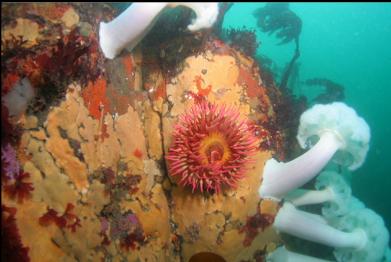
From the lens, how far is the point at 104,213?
4.17 metres

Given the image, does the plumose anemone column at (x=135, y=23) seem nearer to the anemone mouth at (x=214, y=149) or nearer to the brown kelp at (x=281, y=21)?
the anemone mouth at (x=214, y=149)

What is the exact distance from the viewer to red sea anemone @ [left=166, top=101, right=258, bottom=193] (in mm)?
3982

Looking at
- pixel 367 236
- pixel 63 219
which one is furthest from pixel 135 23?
pixel 367 236

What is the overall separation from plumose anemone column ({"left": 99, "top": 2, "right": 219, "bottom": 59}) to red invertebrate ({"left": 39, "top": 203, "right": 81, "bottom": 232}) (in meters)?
2.07

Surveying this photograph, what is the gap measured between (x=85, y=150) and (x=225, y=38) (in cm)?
335

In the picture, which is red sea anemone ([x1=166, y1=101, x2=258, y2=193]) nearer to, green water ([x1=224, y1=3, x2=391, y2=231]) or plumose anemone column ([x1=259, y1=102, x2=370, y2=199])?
plumose anemone column ([x1=259, y1=102, x2=370, y2=199])

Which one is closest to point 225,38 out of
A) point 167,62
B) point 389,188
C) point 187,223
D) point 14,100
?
point 167,62

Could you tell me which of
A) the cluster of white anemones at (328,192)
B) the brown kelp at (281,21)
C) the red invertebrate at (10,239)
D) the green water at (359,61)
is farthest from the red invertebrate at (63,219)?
the green water at (359,61)

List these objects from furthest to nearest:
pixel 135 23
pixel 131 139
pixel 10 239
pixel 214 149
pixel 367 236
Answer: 1. pixel 367 236
2. pixel 131 139
3. pixel 135 23
4. pixel 214 149
5. pixel 10 239

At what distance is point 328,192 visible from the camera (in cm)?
540

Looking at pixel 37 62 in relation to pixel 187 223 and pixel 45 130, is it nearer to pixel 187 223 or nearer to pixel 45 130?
pixel 45 130

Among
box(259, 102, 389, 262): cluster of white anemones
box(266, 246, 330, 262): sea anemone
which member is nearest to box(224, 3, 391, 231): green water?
box(259, 102, 389, 262): cluster of white anemones

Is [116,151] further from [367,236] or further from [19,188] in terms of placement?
[367,236]

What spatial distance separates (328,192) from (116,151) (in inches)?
136
